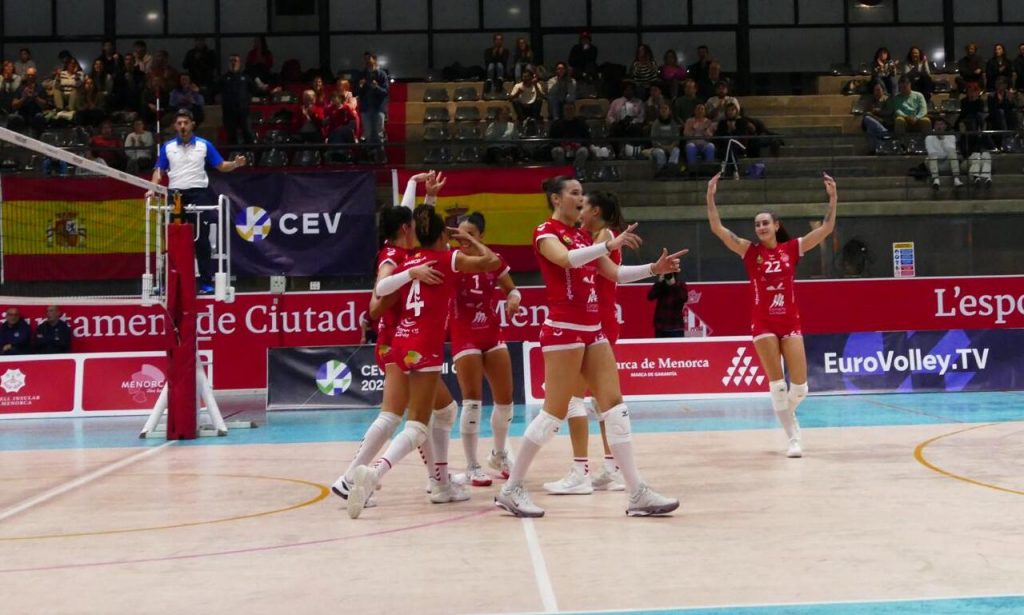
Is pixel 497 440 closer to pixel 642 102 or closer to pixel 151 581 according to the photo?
pixel 151 581

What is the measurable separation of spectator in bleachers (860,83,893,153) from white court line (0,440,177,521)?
52.8 ft

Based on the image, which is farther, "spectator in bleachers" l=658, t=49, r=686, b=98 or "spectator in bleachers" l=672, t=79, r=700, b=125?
"spectator in bleachers" l=658, t=49, r=686, b=98

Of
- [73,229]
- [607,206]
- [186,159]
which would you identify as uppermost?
[186,159]

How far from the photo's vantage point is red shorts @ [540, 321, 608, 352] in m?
7.92

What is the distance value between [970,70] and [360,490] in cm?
2323

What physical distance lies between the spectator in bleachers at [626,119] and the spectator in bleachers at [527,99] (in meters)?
1.53

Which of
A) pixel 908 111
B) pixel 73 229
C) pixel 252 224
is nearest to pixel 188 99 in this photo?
pixel 252 224

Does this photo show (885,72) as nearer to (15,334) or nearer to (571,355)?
(15,334)

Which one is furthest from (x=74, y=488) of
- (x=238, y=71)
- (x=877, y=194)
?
(x=877, y=194)

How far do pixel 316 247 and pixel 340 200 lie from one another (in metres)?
0.92

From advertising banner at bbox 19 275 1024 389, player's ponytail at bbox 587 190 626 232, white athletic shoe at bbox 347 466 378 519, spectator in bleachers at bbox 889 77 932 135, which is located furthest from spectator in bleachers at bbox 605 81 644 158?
white athletic shoe at bbox 347 466 378 519

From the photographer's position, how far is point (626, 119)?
23.8m

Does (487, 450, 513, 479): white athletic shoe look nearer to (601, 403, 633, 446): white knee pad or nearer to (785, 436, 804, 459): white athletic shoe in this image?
(601, 403, 633, 446): white knee pad

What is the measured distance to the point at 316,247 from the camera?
20.0m
